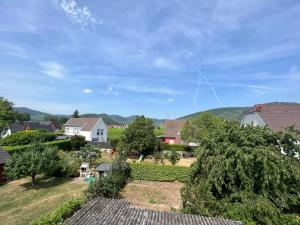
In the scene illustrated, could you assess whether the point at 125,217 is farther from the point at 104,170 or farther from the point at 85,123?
the point at 85,123

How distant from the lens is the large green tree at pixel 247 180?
13781 mm

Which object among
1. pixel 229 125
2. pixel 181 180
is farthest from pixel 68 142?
pixel 229 125

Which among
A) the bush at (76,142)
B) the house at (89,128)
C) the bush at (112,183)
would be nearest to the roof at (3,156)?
the bush at (112,183)

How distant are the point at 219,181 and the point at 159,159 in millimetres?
18499

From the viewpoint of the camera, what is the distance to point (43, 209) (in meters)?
17.4

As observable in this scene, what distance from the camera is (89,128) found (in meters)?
56.0

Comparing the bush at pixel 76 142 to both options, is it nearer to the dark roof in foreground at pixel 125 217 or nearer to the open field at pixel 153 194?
the open field at pixel 153 194

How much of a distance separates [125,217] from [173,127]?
155 ft

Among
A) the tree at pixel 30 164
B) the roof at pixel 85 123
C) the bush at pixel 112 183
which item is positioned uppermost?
the roof at pixel 85 123

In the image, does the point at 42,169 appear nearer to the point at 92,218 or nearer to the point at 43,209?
the point at 43,209

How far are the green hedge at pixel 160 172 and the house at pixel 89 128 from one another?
106 ft

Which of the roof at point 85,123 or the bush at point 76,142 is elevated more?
the roof at point 85,123

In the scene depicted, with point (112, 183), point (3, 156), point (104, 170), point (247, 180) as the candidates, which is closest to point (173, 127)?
point (104, 170)

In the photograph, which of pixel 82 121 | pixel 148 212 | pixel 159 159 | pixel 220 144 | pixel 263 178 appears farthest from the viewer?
pixel 82 121
